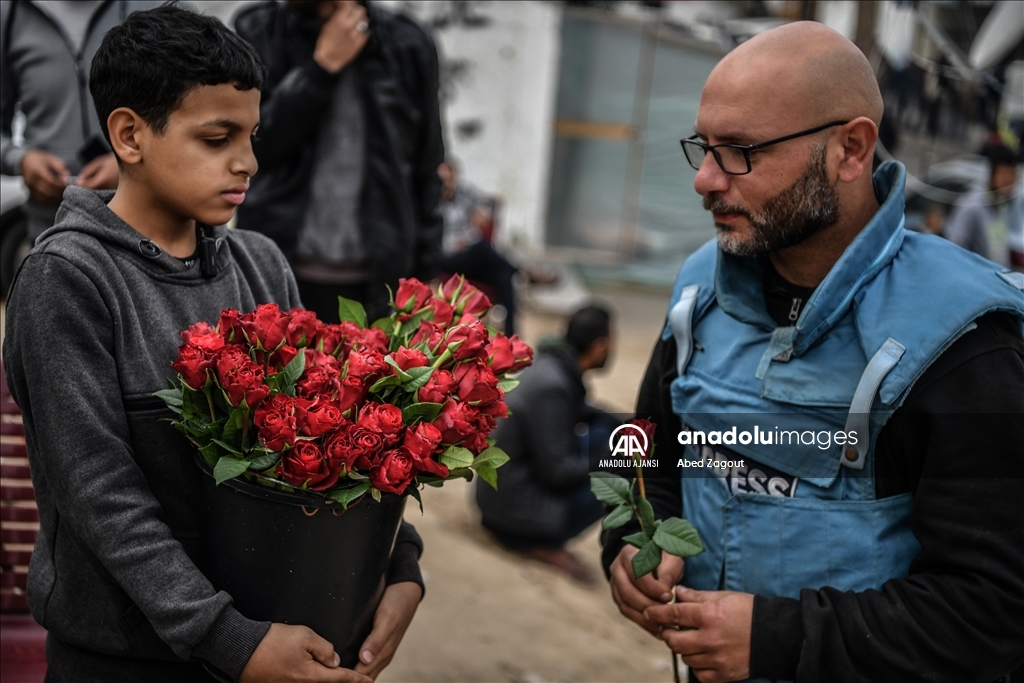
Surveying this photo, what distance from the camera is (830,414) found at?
180 centimetres

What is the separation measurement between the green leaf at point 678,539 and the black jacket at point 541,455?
3.40 metres

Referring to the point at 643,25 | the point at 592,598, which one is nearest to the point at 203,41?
the point at 592,598

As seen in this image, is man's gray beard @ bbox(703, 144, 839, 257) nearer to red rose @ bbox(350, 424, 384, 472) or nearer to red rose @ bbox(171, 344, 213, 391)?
red rose @ bbox(350, 424, 384, 472)

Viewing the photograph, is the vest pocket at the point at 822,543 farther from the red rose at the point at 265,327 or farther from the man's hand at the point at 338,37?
the man's hand at the point at 338,37

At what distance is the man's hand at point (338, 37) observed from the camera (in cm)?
316

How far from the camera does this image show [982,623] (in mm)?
1666

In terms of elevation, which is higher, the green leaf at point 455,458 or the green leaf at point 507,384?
the green leaf at point 507,384

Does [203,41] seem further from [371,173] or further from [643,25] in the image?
[643,25]

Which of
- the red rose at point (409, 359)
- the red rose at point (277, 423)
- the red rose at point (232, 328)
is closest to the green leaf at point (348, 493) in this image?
the red rose at point (277, 423)

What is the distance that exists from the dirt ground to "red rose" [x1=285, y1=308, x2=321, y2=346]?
2.25 meters

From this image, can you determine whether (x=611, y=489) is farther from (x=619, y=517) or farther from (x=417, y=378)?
(x=417, y=378)

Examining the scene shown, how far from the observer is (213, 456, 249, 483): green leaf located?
1.50 meters

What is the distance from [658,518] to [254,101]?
45.4 inches

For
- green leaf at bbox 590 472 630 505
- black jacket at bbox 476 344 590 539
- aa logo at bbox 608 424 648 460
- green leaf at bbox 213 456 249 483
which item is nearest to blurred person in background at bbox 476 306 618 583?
black jacket at bbox 476 344 590 539
